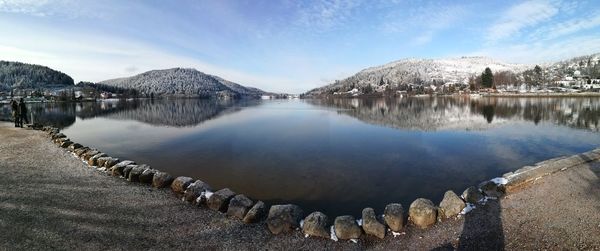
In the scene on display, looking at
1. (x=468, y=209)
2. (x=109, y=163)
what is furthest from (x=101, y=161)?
(x=468, y=209)

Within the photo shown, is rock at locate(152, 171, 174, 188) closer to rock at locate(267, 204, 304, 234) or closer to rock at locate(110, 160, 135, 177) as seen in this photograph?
rock at locate(110, 160, 135, 177)

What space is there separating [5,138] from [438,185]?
2852 cm

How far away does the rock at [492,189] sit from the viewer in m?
9.70

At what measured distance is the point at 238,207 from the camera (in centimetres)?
914

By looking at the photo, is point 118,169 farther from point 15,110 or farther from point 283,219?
point 15,110

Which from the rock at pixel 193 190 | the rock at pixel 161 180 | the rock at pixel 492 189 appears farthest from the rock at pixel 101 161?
the rock at pixel 492 189

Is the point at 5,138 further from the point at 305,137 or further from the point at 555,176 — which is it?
the point at 555,176

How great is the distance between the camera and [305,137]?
28.4 m

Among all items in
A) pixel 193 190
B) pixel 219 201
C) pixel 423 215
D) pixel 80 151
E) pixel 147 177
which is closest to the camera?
pixel 423 215

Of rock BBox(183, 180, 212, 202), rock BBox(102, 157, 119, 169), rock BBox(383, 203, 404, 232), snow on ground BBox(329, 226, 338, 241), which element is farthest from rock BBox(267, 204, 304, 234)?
rock BBox(102, 157, 119, 169)

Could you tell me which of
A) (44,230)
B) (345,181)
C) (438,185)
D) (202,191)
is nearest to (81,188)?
(44,230)

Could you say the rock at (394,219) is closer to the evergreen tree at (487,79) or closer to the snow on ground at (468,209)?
the snow on ground at (468,209)

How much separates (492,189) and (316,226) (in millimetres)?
6156

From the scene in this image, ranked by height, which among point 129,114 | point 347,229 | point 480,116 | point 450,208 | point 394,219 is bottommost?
point 347,229
